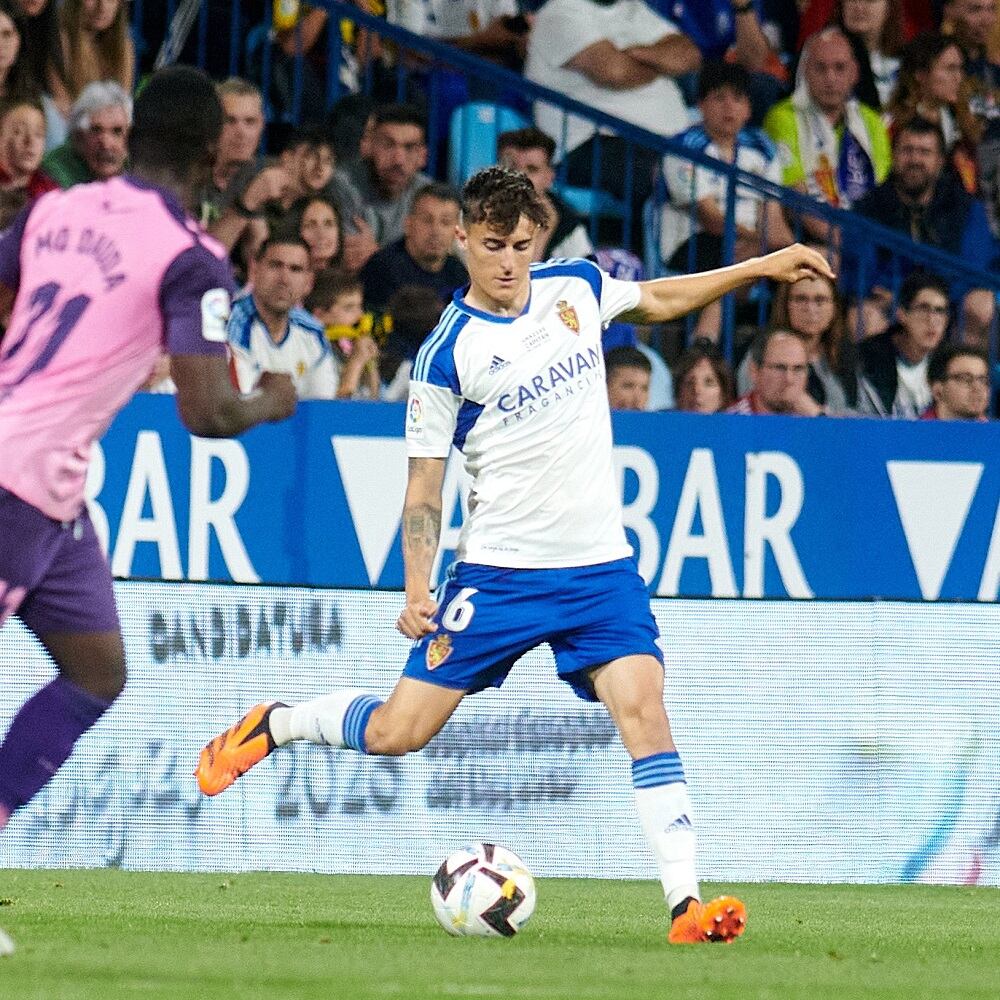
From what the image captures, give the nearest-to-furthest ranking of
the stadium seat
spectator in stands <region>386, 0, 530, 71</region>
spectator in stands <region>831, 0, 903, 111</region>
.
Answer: the stadium seat < spectator in stands <region>386, 0, 530, 71</region> < spectator in stands <region>831, 0, 903, 111</region>

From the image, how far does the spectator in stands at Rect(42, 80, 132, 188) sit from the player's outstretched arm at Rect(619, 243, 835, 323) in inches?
193

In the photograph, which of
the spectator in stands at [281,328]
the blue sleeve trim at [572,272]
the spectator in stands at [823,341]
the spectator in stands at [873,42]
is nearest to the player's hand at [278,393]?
the blue sleeve trim at [572,272]

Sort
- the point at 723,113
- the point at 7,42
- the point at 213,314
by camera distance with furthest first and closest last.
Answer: the point at 723,113 → the point at 7,42 → the point at 213,314

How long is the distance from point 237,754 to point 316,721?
0.31 m

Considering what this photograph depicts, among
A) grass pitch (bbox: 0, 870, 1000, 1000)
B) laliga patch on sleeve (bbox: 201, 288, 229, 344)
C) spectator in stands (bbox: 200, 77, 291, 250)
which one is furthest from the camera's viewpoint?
spectator in stands (bbox: 200, 77, 291, 250)

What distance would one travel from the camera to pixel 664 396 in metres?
12.6

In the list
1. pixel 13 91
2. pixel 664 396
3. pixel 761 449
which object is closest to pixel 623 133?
pixel 664 396

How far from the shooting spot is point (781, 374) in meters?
12.4

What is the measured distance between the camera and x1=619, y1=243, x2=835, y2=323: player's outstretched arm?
738 centimetres

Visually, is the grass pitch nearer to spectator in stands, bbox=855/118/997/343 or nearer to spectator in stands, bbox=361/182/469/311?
spectator in stands, bbox=361/182/469/311

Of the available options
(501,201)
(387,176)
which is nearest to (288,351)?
(387,176)

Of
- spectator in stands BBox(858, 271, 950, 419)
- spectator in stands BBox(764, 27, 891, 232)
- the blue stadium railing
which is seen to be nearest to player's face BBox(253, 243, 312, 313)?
the blue stadium railing

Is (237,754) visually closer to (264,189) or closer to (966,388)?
(264,189)

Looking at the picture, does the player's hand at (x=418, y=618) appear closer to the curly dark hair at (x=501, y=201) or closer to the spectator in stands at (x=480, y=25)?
the curly dark hair at (x=501, y=201)
